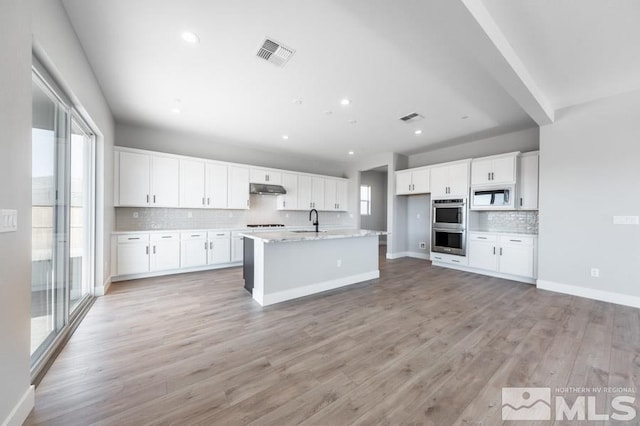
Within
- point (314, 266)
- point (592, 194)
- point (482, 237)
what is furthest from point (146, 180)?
point (592, 194)

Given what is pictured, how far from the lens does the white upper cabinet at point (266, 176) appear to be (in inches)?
232

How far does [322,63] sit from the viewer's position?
2725 mm

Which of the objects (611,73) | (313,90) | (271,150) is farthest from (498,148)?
(271,150)

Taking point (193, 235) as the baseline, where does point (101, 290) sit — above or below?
below

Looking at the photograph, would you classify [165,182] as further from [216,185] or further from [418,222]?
[418,222]

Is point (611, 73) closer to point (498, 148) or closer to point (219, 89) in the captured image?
point (498, 148)

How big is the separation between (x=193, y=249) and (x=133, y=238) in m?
1.00

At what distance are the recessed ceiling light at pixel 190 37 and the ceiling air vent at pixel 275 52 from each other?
0.59 metres

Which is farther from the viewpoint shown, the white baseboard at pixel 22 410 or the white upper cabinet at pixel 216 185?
the white upper cabinet at pixel 216 185

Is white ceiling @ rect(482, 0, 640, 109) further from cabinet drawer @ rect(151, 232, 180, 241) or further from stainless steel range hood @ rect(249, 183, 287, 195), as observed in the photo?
cabinet drawer @ rect(151, 232, 180, 241)

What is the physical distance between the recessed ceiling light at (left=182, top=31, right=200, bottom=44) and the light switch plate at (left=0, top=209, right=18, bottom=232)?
196 cm

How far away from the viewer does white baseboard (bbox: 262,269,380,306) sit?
10.8 feet

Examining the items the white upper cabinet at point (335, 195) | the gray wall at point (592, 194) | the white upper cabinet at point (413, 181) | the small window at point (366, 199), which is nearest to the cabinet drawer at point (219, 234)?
the white upper cabinet at point (335, 195)

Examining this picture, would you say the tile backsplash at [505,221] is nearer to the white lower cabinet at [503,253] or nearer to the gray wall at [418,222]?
the white lower cabinet at [503,253]
